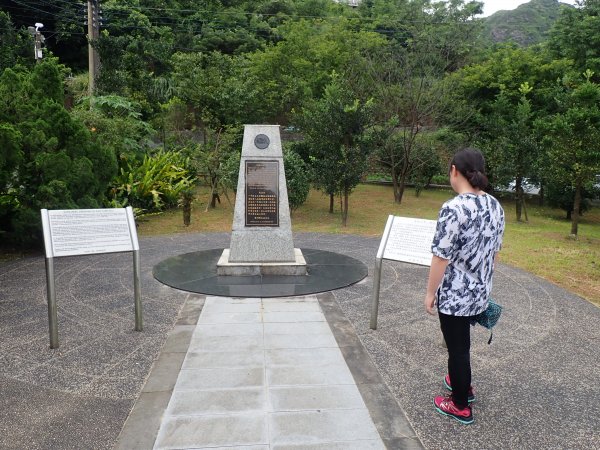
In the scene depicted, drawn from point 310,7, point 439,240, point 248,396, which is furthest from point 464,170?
point 310,7

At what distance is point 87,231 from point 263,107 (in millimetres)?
13932

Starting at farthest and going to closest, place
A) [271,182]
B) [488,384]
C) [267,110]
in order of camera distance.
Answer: [267,110] < [271,182] < [488,384]

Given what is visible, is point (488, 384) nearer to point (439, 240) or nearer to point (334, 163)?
point (439, 240)

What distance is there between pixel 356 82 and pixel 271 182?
40.5 feet

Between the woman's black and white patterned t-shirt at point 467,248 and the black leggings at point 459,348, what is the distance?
0.07 meters

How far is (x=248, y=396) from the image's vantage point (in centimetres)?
339

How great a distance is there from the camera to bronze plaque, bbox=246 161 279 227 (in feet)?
22.8

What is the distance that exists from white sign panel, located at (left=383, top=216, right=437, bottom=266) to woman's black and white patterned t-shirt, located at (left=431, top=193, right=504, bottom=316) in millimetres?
1201

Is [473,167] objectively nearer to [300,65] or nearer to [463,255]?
[463,255]

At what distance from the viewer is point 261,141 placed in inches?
272

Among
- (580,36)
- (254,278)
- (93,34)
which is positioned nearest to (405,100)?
(580,36)

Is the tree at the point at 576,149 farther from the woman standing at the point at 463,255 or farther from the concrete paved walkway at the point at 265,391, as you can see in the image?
the woman standing at the point at 463,255

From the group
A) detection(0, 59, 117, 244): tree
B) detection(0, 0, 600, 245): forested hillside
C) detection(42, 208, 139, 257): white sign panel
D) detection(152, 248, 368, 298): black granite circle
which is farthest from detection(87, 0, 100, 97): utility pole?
detection(42, 208, 139, 257): white sign panel

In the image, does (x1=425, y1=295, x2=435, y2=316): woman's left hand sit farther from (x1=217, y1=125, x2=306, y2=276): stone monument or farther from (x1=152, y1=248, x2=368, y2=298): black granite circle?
(x1=217, y1=125, x2=306, y2=276): stone monument
